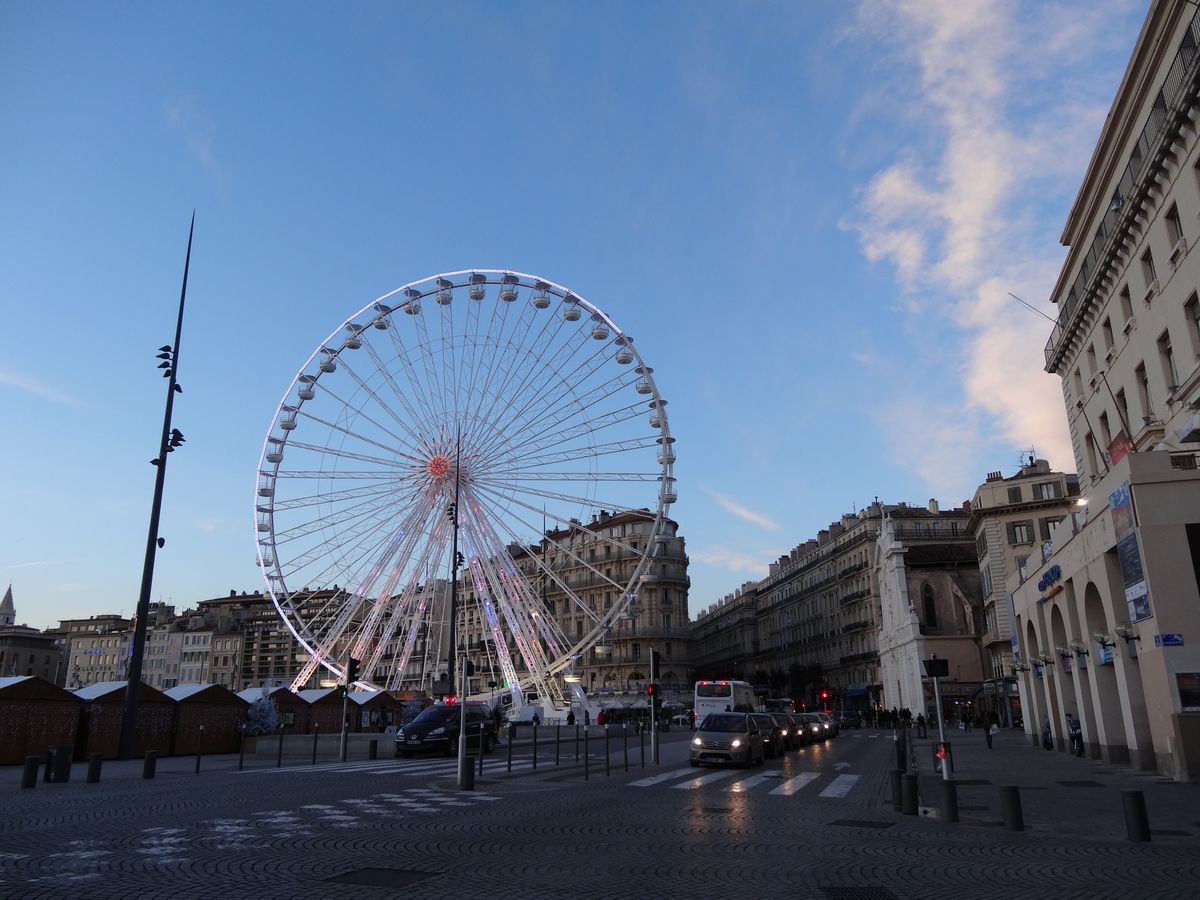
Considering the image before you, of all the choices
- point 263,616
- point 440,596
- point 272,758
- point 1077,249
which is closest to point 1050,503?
point 1077,249

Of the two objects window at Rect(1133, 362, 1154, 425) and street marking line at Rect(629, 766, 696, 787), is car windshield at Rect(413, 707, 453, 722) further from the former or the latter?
window at Rect(1133, 362, 1154, 425)

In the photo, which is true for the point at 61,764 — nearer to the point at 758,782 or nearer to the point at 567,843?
the point at 567,843

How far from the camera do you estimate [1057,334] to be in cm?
3444

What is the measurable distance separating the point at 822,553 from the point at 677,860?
90915 mm

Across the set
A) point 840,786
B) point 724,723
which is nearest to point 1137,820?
point 840,786

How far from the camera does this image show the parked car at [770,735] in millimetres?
29508

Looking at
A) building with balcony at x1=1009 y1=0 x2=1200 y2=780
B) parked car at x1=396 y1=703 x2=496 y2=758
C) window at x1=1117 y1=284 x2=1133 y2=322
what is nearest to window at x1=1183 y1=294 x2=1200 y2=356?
building with balcony at x1=1009 y1=0 x2=1200 y2=780

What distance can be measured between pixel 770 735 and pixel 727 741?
498 centimetres

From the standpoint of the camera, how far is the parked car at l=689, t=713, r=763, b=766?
25609 millimetres

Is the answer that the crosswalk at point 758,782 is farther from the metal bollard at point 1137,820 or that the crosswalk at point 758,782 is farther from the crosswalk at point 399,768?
the metal bollard at point 1137,820

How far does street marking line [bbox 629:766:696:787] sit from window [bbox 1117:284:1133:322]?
1863cm

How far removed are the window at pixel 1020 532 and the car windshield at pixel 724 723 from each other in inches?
1435

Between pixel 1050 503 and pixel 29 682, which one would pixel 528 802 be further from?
pixel 1050 503

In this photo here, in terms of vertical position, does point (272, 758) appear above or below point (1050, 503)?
below
